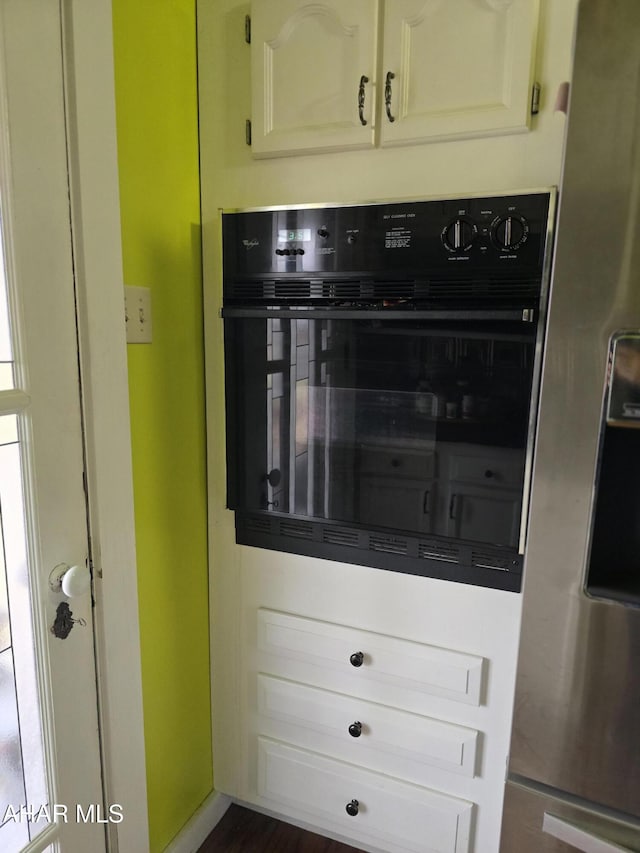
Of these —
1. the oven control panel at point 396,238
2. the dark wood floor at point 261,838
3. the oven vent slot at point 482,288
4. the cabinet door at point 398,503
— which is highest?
the oven control panel at point 396,238

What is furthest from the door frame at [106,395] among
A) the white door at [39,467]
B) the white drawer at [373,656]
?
the white drawer at [373,656]

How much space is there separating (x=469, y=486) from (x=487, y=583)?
0.73 ft

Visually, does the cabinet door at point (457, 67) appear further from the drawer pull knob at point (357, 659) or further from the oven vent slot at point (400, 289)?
the drawer pull knob at point (357, 659)

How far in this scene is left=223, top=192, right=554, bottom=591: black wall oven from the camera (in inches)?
42.4

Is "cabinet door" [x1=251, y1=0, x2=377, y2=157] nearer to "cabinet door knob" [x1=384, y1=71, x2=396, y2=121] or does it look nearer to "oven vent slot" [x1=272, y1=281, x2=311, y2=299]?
"cabinet door knob" [x1=384, y1=71, x2=396, y2=121]

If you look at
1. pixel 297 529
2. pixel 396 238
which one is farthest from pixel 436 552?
pixel 396 238

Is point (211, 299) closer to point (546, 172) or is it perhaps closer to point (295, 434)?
point (295, 434)

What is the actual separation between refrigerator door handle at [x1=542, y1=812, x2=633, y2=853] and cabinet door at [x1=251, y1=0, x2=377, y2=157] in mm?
1246

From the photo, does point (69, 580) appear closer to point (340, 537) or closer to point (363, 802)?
point (340, 537)

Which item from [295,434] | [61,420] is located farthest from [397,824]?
[61,420]

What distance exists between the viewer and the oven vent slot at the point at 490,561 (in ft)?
3.84

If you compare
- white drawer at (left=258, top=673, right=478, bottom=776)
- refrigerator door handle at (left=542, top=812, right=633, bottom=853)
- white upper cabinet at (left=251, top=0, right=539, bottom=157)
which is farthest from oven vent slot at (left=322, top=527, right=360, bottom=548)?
white upper cabinet at (left=251, top=0, right=539, bottom=157)

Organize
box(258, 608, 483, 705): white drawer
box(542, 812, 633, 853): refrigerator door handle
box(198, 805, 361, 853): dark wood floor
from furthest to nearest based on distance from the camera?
box(198, 805, 361, 853): dark wood floor < box(258, 608, 483, 705): white drawer < box(542, 812, 633, 853): refrigerator door handle

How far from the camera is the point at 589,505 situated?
77 centimetres
